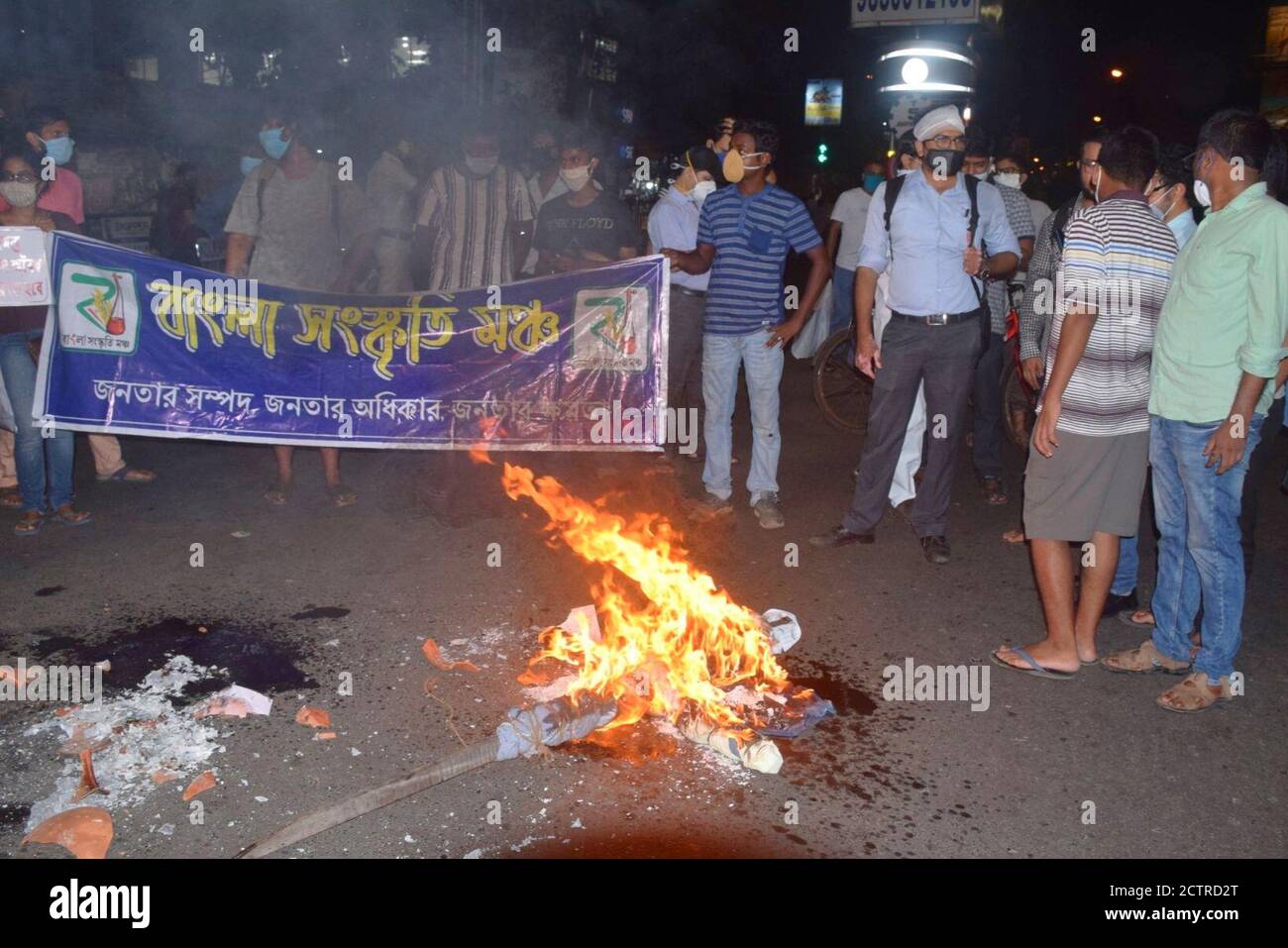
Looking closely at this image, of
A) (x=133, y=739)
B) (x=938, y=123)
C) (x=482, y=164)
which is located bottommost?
(x=133, y=739)

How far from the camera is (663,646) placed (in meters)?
4.23

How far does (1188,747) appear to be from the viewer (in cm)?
392

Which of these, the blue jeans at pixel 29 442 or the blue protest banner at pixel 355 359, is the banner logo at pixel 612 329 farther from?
the blue jeans at pixel 29 442

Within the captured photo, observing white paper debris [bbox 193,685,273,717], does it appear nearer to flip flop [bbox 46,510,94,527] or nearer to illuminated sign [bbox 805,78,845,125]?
→ flip flop [bbox 46,510,94,527]

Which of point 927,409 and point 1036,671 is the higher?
point 927,409

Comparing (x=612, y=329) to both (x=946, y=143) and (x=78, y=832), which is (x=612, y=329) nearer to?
(x=946, y=143)

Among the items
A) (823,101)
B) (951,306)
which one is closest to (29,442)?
(951,306)

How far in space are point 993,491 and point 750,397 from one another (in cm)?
188

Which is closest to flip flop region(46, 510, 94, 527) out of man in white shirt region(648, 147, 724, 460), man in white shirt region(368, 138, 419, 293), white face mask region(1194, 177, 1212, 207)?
man in white shirt region(368, 138, 419, 293)

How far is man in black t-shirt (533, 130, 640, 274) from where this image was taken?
7223 mm

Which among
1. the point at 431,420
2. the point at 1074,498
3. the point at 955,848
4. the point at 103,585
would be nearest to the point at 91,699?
the point at 103,585

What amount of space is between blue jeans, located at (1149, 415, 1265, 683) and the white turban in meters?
1.97

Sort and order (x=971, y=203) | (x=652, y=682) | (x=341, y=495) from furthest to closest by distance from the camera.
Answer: (x=341, y=495)
(x=971, y=203)
(x=652, y=682)
